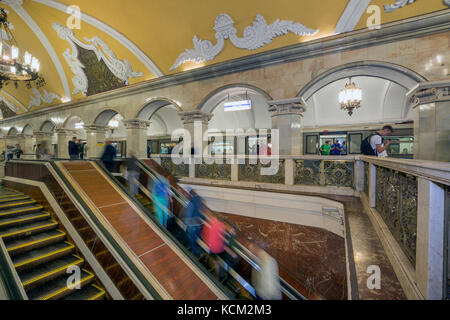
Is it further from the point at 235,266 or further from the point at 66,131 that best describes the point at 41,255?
the point at 66,131

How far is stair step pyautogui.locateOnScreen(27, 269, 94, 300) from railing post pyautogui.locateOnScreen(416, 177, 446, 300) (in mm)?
3661

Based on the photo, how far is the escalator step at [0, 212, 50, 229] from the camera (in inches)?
122

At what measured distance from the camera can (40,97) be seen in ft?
42.3

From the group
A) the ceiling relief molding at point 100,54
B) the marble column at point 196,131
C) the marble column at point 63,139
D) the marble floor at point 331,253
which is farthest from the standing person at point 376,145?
the marble column at point 63,139

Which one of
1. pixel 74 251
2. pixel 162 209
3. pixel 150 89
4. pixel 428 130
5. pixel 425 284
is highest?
pixel 150 89

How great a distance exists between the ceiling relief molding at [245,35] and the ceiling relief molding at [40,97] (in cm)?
1039

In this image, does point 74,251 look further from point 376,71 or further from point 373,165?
point 376,71

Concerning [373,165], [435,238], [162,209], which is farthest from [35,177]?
[373,165]

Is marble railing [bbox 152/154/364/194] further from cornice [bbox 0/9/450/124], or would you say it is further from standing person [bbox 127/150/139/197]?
cornice [bbox 0/9/450/124]

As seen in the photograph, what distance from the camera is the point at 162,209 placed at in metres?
4.26

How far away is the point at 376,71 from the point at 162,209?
659 centimetres

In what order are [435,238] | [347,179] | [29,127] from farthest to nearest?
[29,127]
[347,179]
[435,238]

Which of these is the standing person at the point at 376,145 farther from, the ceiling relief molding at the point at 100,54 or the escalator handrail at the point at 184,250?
the ceiling relief molding at the point at 100,54

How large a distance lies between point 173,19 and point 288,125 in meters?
5.31
